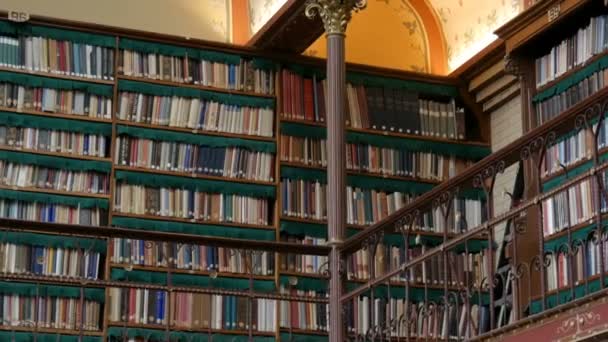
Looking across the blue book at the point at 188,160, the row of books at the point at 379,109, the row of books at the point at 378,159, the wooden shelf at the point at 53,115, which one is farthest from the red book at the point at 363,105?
the wooden shelf at the point at 53,115

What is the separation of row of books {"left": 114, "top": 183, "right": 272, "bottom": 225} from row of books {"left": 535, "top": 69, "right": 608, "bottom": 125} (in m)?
1.84

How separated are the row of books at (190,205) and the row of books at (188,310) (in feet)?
1.66

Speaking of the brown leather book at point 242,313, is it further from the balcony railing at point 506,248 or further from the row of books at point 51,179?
the row of books at point 51,179

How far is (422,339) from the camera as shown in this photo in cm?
812

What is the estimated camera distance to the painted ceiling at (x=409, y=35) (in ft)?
30.0

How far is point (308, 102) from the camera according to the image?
878 cm

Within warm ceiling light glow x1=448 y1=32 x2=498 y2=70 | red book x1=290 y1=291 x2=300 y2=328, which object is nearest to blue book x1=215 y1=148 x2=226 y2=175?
red book x1=290 y1=291 x2=300 y2=328

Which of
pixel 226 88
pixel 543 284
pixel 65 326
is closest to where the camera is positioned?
pixel 543 284

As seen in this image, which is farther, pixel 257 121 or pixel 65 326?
pixel 257 121

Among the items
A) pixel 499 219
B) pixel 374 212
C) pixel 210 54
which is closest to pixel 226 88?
pixel 210 54

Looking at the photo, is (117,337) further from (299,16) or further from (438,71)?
(438,71)

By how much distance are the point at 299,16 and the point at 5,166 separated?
74.7 inches

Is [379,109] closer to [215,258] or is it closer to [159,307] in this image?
[215,258]

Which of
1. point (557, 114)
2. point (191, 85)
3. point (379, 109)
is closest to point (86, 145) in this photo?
point (191, 85)
